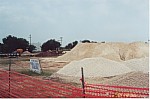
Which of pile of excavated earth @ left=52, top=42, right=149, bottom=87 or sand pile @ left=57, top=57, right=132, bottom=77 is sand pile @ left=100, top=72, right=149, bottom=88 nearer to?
pile of excavated earth @ left=52, top=42, right=149, bottom=87

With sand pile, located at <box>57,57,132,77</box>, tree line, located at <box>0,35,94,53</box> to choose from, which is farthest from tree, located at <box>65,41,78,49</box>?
sand pile, located at <box>57,57,132,77</box>

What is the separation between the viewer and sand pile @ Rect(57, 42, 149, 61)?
137ft

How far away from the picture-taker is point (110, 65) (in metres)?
22.3

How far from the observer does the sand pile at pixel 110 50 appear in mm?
41750

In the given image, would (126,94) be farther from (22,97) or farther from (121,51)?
(121,51)

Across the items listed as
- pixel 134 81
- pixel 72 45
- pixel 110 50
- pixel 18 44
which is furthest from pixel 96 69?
pixel 72 45

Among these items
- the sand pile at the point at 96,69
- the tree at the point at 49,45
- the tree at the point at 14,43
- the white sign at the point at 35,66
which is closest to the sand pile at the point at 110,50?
the sand pile at the point at 96,69

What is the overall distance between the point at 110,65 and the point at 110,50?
21004 mm

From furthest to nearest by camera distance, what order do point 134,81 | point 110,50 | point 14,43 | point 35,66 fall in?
point 14,43 < point 110,50 < point 35,66 < point 134,81

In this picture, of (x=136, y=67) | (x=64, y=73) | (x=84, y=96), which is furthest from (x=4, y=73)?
(x=136, y=67)

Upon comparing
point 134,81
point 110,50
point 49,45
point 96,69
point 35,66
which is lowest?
point 134,81

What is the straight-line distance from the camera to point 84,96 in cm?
700

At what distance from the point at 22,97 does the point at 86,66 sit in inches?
509

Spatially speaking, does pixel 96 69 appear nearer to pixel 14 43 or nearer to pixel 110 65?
pixel 110 65
